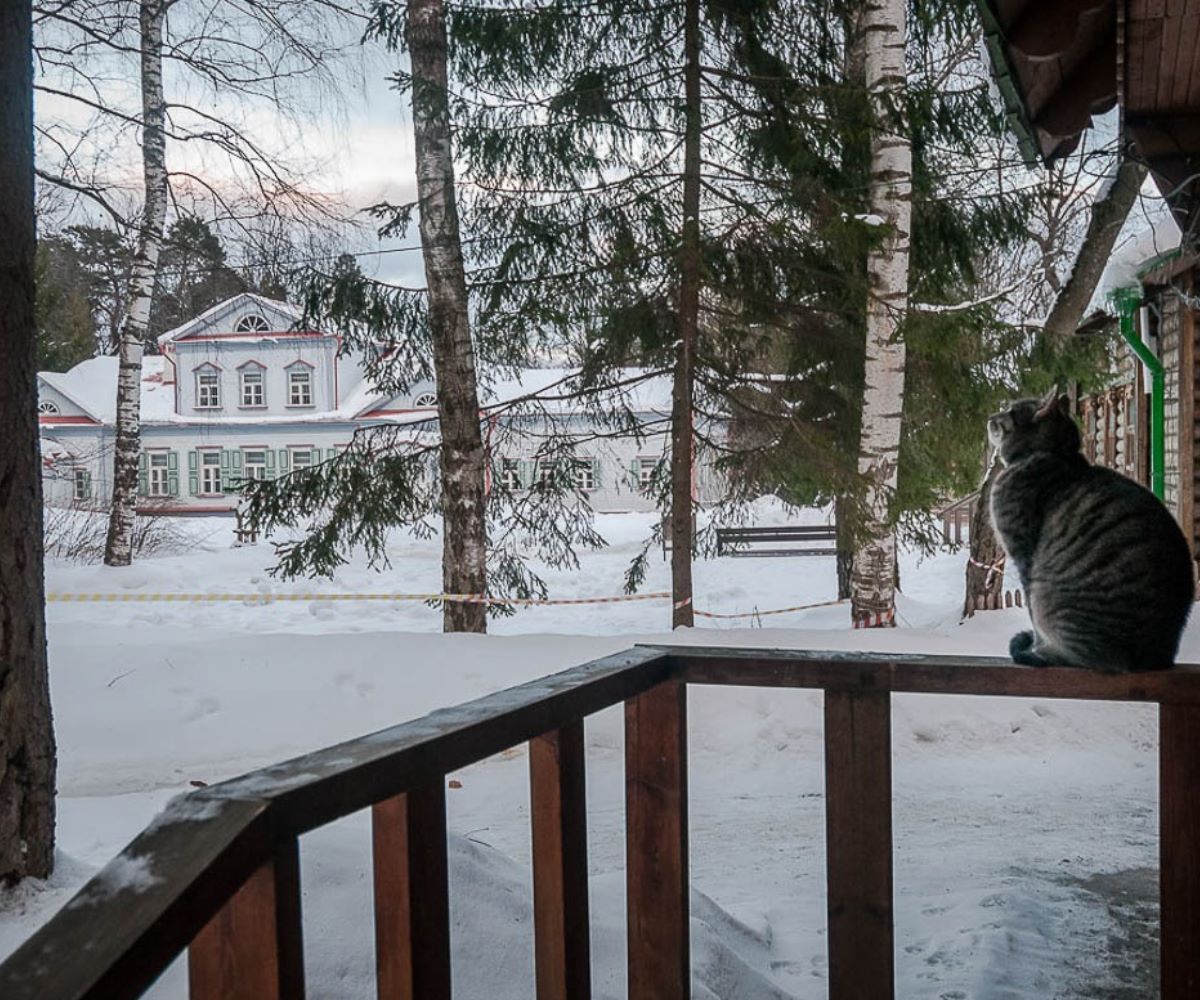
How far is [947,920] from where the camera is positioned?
3.74 m

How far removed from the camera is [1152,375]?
10977 millimetres

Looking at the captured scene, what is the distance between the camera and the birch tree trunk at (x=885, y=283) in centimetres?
786

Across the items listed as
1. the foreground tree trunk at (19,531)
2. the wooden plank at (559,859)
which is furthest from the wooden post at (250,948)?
the foreground tree trunk at (19,531)

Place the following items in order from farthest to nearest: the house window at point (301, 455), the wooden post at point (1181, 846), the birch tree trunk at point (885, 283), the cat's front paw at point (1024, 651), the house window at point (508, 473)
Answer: the house window at point (301, 455)
the house window at point (508, 473)
the birch tree trunk at point (885, 283)
the cat's front paw at point (1024, 651)
the wooden post at point (1181, 846)

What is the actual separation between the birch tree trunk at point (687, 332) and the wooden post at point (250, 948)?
24.9 feet

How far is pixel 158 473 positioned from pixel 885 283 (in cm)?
2643

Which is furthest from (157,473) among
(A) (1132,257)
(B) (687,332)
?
(A) (1132,257)

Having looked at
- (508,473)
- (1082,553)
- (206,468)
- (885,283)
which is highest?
(885,283)

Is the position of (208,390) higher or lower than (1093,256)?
higher

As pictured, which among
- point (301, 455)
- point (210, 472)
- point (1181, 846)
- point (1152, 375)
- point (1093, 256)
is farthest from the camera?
point (210, 472)

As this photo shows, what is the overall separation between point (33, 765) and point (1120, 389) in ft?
42.3

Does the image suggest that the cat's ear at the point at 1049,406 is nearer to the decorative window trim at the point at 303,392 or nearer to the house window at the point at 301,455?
the decorative window trim at the point at 303,392

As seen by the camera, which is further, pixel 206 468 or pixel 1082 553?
pixel 206 468

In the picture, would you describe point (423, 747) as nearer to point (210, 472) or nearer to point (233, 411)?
point (233, 411)
